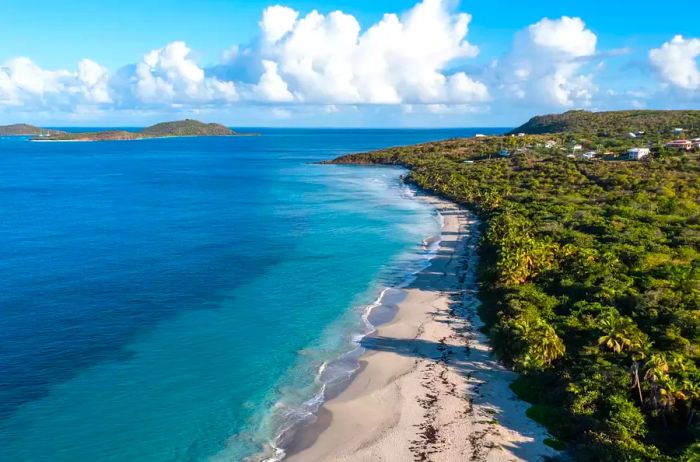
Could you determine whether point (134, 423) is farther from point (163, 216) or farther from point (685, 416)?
point (163, 216)

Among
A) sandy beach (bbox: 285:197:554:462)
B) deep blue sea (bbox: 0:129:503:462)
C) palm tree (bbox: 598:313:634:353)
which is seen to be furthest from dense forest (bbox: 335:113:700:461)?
deep blue sea (bbox: 0:129:503:462)

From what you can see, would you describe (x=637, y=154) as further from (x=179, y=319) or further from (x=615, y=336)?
(x=179, y=319)

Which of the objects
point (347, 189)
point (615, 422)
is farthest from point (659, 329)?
point (347, 189)

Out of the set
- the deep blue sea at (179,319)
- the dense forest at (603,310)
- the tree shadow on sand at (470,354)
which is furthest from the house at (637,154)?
the tree shadow on sand at (470,354)

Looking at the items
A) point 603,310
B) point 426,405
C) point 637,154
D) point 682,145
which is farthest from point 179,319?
point 682,145

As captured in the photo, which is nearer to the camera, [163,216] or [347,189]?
[163,216]

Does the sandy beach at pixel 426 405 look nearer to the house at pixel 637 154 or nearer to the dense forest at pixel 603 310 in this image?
the dense forest at pixel 603 310

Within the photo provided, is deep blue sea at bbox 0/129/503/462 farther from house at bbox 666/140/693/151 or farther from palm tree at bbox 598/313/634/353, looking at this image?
house at bbox 666/140/693/151

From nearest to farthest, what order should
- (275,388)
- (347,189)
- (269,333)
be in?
(275,388) → (269,333) → (347,189)
